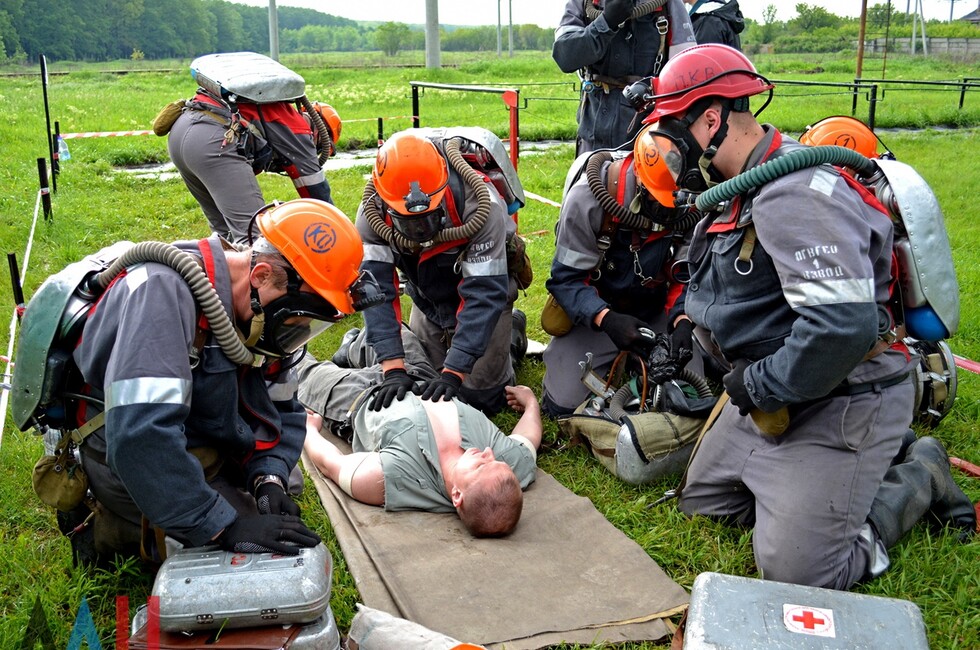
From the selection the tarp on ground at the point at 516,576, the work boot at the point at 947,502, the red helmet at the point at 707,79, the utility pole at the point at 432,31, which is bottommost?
the tarp on ground at the point at 516,576

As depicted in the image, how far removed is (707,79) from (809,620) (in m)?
1.98

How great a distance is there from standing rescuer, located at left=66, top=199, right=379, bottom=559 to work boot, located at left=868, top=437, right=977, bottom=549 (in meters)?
2.26

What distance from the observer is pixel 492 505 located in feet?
11.7

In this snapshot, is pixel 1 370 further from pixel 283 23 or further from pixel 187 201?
pixel 283 23

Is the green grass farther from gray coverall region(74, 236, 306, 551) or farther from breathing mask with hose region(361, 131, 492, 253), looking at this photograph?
breathing mask with hose region(361, 131, 492, 253)

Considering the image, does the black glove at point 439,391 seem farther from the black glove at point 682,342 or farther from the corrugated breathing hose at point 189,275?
the corrugated breathing hose at point 189,275

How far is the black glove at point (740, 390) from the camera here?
333cm

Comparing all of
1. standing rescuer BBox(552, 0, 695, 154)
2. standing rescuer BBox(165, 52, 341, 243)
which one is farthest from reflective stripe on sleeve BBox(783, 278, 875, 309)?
standing rescuer BBox(165, 52, 341, 243)

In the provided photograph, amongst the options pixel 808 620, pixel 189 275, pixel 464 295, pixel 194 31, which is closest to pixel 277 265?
pixel 189 275

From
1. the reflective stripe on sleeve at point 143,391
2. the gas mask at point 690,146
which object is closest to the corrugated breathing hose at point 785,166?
the gas mask at point 690,146

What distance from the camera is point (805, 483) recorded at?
3.33m

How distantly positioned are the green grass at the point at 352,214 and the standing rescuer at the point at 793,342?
250mm

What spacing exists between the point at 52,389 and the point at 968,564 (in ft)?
11.4

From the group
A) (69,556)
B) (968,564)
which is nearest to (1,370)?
(69,556)
